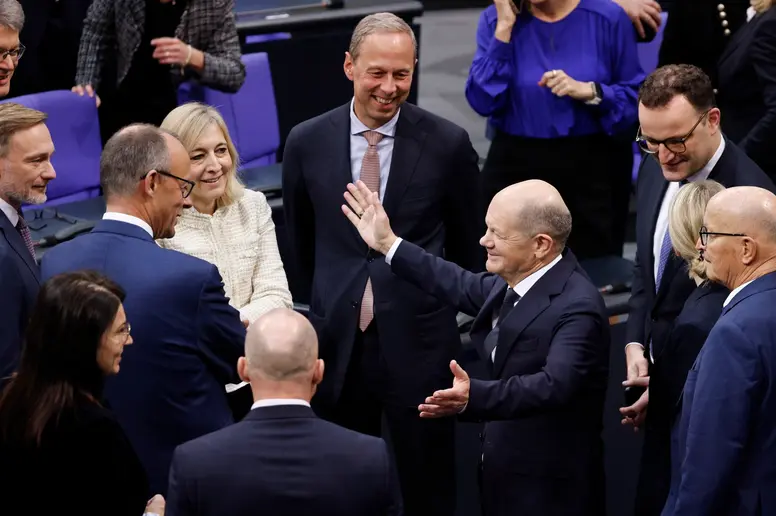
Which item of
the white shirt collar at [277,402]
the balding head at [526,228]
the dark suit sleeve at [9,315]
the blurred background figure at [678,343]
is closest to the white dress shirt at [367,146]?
the balding head at [526,228]

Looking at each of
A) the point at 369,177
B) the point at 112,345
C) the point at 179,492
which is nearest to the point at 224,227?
the point at 369,177

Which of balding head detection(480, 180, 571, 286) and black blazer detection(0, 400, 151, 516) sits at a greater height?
balding head detection(480, 180, 571, 286)

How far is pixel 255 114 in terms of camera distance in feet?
20.6

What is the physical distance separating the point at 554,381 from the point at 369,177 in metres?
1.04

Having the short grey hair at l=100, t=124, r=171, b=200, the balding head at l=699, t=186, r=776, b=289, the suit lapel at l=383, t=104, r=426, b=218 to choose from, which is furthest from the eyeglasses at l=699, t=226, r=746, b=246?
the short grey hair at l=100, t=124, r=171, b=200

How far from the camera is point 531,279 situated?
3.48 meters

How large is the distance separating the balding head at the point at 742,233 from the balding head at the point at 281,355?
46.8 inches

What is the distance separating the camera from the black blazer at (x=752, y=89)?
5121 mm

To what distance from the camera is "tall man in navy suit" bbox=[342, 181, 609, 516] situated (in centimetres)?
332

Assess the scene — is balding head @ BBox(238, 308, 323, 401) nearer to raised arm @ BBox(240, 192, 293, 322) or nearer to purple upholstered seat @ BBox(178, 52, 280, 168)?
raised arm @ BBox(240, 192, 293, 322)

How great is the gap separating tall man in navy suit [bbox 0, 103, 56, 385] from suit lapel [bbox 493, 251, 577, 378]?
1317 millimetres

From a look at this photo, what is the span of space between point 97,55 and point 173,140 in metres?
2.19

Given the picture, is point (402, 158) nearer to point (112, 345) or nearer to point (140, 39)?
point (112, 345)

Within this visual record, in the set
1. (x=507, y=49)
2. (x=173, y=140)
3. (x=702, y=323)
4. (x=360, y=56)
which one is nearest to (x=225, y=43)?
(x=507, y=49)
